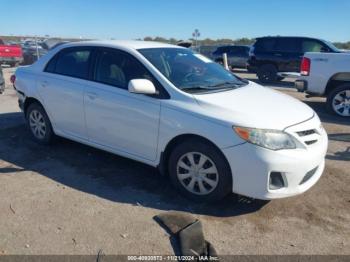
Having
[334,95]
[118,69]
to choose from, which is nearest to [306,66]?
[334,95]

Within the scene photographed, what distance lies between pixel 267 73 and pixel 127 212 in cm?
1382

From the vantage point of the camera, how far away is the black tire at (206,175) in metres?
3.87

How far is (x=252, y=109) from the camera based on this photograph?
13.1 ft

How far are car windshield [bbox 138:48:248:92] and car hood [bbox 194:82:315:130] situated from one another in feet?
0.76

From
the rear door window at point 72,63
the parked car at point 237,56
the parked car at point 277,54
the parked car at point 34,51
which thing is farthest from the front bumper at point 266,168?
the parked car at point 34,51

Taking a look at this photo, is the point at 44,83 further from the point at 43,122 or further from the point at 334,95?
the point at 334,95

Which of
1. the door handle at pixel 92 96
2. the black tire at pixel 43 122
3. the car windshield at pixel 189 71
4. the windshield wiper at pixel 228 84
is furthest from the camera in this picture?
the black tire at pixel 43 122

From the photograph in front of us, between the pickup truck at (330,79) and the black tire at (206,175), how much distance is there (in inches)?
225

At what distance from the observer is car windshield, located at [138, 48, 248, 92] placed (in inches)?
174

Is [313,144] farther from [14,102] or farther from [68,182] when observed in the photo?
[14,102]

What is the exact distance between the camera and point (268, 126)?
373cm

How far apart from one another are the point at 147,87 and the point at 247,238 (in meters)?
1.90

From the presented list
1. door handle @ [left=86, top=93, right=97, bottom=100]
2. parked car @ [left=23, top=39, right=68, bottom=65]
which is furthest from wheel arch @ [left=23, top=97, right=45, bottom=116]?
parked car @ [left=23, top=39, right=68, bottom=65]

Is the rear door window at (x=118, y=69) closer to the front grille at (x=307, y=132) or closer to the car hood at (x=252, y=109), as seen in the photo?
the car hood at (x=252, y=109)
